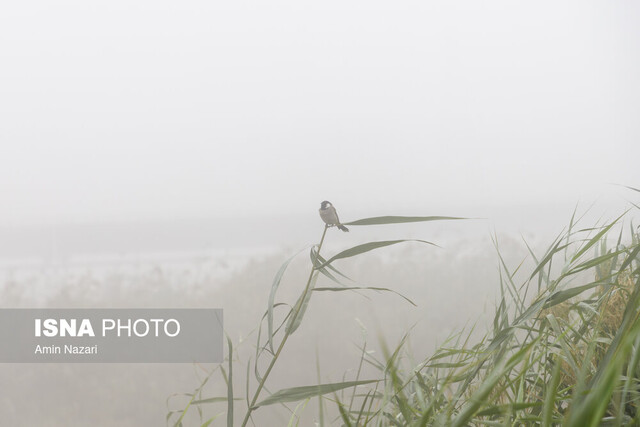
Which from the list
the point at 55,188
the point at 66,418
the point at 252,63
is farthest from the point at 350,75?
the point at 66,418

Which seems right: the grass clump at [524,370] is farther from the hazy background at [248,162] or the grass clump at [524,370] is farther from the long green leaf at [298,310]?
the hazy background at [248,162]

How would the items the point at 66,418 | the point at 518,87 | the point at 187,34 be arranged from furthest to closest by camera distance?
the point at 518,87 < the point at 187,34 < the point at 66,418

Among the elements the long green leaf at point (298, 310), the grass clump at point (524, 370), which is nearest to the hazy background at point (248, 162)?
the grass clump at point (524, 370)

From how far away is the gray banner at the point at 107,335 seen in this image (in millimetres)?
2191

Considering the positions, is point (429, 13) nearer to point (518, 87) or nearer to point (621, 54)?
point (518, 87)

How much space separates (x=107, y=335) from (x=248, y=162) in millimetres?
829

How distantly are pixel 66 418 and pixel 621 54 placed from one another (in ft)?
8.86

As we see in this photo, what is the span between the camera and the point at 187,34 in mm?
2295

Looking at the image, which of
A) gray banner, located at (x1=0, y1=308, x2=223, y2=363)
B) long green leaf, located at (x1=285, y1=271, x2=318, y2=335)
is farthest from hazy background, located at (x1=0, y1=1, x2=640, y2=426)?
long green leaf, located at (x1=285, y1=271, x2=318, y2=335)

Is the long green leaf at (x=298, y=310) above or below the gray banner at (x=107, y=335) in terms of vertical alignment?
below

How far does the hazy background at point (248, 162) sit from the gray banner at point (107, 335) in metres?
0.04

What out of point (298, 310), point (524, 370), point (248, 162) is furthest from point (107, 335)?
point (524, 370)

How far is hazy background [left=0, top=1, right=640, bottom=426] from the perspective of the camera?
7.30 ft

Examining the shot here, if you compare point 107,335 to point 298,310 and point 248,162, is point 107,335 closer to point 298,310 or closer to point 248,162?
point 248,162
